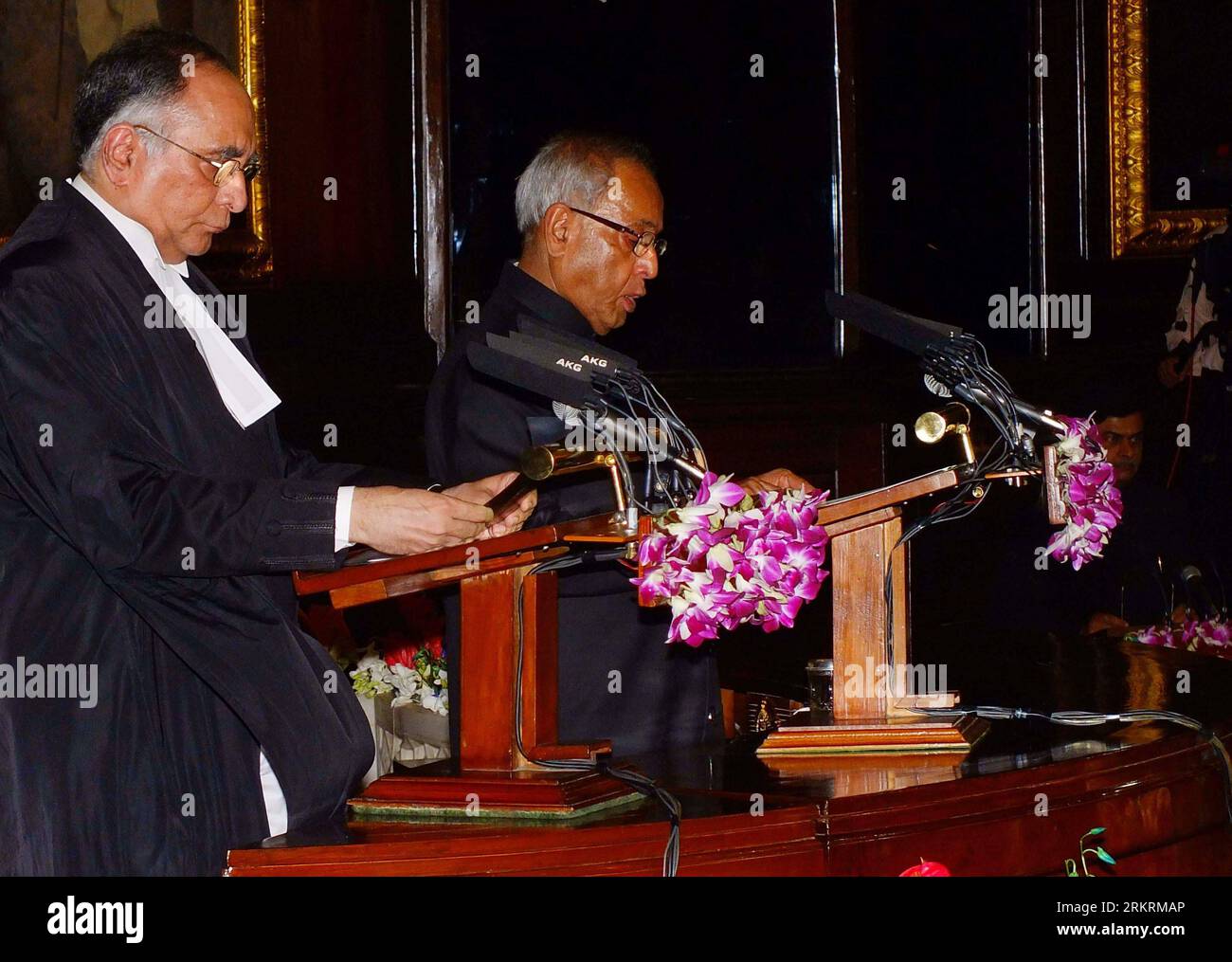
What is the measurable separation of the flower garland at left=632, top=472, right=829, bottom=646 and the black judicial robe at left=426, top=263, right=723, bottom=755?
763 millimetres

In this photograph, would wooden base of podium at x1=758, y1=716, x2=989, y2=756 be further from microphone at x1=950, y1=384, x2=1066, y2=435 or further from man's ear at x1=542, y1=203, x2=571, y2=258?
man's ear at x1=542, y1=203, x2=571, y2=258

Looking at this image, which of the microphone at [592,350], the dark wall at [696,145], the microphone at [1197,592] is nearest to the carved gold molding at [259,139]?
the dark wall at [696,145]

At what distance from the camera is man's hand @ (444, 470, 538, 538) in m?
2.25

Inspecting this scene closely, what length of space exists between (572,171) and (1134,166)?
3201mm

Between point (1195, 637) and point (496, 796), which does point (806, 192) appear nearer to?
point (1195, 637)

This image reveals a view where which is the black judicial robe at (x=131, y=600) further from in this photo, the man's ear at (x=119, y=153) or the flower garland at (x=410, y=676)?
the flower garland at (x=410, y=676)

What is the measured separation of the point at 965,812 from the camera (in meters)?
2.08

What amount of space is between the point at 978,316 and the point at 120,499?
3.93 meters

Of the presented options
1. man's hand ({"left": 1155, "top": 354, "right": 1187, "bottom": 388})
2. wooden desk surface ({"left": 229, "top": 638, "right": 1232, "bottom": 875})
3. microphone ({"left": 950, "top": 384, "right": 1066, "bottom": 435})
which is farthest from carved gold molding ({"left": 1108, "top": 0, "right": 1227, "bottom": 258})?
microphone ({"left": 950, "top": 384, "right": 1066, "bottom": 435})

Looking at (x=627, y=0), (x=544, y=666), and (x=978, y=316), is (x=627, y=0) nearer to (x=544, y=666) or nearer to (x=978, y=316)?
(x=978, y=316)

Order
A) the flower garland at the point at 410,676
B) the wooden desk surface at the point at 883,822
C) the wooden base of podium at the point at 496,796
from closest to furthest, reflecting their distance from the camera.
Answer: the wooden desk surface at the point at 883,822 → the wooden base of podium at the point at 496,796 → the flower garland at the point at 410,676

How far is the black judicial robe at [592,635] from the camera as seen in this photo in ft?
9.42

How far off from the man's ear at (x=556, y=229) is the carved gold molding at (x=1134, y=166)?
311 cm
